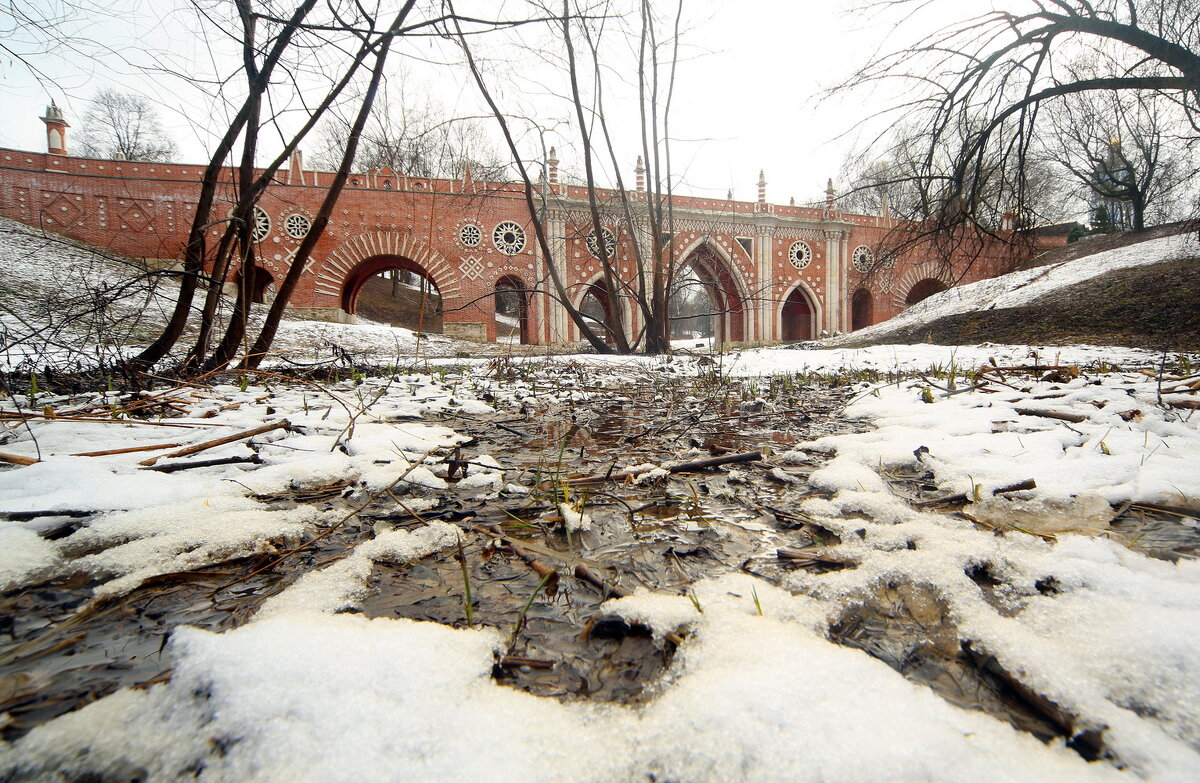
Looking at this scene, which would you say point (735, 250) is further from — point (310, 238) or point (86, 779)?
point (86, 779)

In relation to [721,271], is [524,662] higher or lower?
lower

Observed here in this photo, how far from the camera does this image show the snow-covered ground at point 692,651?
1.57ft

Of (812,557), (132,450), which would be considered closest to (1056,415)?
(812,557)

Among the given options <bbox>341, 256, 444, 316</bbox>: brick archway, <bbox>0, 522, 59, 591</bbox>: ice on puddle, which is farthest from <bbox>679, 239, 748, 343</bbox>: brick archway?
<bbox>0, 522, 59, 591</bbox>: ice on puddle

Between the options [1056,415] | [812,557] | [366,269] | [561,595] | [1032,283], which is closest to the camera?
[561,595]

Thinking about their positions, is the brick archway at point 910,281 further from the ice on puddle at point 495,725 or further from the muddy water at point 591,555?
the ice on puddle at point 495,725

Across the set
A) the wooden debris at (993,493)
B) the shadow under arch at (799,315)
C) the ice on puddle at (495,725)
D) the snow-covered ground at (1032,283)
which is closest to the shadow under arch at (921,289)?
the shadow under arch at (799,315)

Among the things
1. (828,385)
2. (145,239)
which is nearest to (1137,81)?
(828,385)

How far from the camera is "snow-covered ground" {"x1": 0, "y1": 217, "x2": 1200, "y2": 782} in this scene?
0.48 meters

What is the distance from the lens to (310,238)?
3.83 m

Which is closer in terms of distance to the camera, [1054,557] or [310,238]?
[1054,557]

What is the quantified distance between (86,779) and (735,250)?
2021 cm

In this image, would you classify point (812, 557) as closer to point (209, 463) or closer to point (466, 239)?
point (209, 463)

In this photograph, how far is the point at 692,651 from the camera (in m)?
0.67
